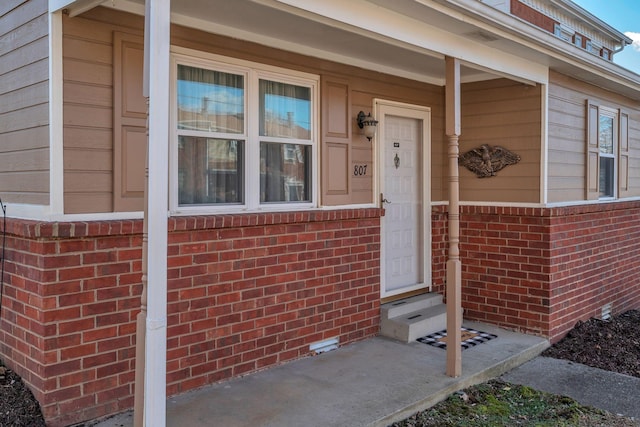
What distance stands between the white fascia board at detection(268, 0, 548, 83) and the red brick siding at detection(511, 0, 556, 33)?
5.90m

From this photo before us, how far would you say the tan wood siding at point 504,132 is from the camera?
6.12 metres

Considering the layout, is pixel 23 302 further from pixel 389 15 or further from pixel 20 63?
pixel 389 15

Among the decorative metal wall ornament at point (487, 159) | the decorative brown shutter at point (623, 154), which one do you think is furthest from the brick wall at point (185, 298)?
the decorative brown shutter at point (623, 154)

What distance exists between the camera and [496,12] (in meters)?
4.61

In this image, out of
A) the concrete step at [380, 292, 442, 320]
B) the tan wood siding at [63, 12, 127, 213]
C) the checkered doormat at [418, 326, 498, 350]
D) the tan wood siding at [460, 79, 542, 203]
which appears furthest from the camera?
the tan wood siding at [460, 79, 542, 203]

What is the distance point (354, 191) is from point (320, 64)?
1305 millimetres

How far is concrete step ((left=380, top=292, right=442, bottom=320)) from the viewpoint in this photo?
18.9ft

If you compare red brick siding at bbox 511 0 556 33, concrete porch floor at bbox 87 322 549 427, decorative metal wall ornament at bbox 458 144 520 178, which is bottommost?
concrete porch floor at bbox 87 322 549 427

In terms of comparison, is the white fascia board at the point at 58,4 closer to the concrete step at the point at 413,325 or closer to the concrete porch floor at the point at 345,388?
the concrete porch floor at the point at 345,388

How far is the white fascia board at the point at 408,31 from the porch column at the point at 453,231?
19 cm

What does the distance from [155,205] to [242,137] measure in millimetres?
1880

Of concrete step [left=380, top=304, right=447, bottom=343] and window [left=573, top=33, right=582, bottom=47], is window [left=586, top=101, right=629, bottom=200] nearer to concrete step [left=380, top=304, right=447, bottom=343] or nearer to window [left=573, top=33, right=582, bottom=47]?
concrete step [left=380, top=304, right=447, bottom=343]

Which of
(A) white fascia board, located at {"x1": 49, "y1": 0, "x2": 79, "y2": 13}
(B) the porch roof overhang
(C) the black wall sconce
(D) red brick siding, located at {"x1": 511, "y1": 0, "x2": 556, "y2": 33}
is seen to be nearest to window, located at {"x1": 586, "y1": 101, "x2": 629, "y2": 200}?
(B) the porch roof overhang

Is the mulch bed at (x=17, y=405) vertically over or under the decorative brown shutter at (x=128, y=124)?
under
